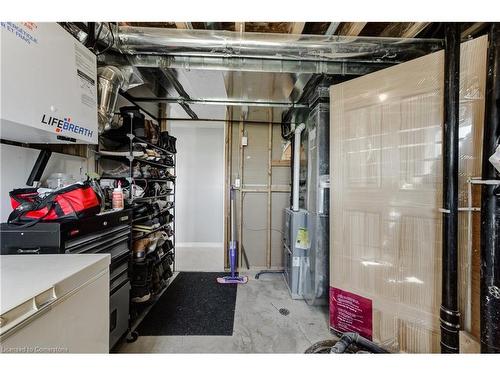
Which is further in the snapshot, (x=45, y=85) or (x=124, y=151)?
(x=124, y=151)

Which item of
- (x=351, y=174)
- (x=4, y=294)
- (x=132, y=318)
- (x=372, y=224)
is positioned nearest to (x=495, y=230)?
(x=372, y=224)

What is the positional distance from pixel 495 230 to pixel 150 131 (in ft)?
9.04

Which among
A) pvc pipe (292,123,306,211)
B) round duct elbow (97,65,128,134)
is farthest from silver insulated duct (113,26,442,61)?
pvc pipe (292,123,306,211)

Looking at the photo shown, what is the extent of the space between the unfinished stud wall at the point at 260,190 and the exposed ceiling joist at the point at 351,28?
178 cm

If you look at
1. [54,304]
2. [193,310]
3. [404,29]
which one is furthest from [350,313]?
[404,29]

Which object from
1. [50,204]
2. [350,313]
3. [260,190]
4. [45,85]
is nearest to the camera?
[45,85]

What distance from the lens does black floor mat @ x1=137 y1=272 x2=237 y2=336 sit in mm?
1846

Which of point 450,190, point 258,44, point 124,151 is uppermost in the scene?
point 258,44

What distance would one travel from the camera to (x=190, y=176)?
4.23 meters

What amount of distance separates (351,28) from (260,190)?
224 centimetres

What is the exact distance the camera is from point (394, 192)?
148cm

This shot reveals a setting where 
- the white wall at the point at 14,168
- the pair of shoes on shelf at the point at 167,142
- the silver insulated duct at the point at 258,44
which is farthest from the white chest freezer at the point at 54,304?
the pair of shoes on shelf at the point at 167,142

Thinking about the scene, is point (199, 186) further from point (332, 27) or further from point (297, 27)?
point (332, 27)
